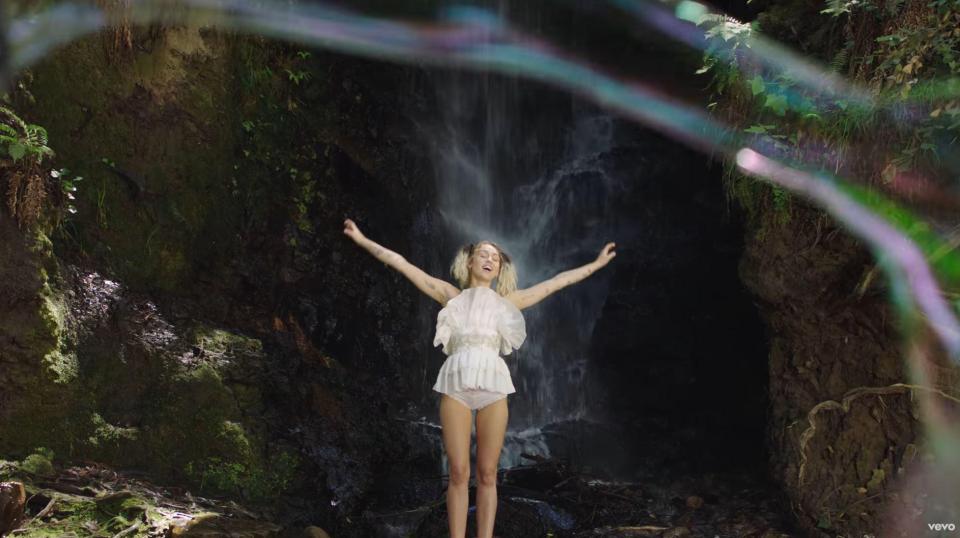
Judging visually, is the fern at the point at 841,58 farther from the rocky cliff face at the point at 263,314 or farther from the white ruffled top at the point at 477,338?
the white ruffled top at the point at 477,338

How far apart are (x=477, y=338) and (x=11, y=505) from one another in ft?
8.70

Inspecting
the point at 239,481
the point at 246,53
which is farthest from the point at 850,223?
the point at 246,53

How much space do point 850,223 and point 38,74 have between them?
19.6 ft

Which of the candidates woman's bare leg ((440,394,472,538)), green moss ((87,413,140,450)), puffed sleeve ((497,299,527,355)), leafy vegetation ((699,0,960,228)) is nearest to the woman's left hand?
puffed sleeve ((497,299,527,355))

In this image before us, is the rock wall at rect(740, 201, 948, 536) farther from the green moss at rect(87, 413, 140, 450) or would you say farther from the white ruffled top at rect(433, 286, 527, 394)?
the green moss at rect(87, 413, 140, 450)

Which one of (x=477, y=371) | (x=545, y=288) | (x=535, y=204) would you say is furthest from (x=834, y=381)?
(x=535, y=204)

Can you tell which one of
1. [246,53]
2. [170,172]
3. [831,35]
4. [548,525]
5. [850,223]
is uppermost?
[246,53]

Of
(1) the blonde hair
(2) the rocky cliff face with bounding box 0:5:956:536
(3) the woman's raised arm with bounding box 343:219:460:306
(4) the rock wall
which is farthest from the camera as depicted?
(4) the rock wall

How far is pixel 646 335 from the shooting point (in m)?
8.20

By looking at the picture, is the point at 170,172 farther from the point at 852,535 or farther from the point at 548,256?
the point at 852,535

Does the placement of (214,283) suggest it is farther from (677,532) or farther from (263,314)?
(677,532)

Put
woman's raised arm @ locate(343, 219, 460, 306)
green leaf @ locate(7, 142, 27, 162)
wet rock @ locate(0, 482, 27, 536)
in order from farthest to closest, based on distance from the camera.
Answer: green leaf @ locate(7, 142, 27, 162) → woman's raised arm @ locate(343, 219, 460, 306) → wet rock @ locate(0, 482, 27, 536)

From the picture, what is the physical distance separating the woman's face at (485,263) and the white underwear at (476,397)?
0.66 m

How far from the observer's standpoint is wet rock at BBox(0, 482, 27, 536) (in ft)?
13.3
